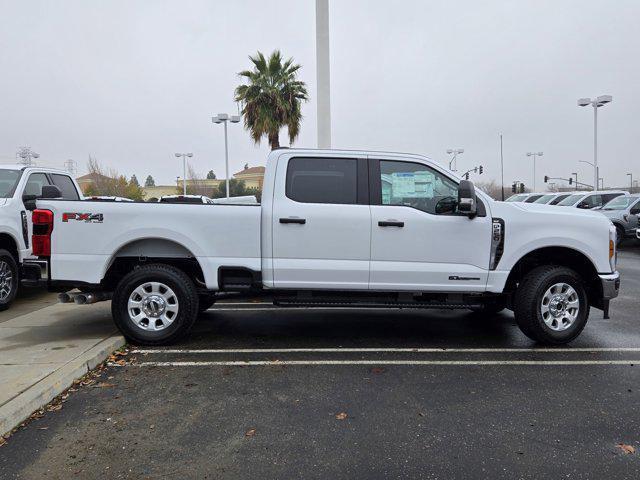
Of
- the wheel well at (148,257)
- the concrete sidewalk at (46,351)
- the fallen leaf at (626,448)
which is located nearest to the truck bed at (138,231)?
the wheel well at (148,257)

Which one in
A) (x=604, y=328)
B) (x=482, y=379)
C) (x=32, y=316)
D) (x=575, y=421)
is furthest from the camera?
(x=32, y=316)

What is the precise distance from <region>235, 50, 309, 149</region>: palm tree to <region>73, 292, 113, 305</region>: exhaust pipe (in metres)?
16.5

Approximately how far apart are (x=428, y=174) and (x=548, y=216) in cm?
139

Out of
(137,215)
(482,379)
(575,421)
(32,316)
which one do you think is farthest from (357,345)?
(32,316)

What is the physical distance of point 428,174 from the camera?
570 centimetres

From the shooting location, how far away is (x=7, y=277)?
7.48 metres

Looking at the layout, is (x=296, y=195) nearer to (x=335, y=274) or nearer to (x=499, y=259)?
(x=335, y=274)

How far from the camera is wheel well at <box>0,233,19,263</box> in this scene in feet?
24.7

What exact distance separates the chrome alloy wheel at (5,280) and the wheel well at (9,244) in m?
0.27

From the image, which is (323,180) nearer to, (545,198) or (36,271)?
(36,271)

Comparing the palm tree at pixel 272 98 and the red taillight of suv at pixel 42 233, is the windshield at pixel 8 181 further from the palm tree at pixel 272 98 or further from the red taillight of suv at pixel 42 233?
the palm tree at pixel 272 98

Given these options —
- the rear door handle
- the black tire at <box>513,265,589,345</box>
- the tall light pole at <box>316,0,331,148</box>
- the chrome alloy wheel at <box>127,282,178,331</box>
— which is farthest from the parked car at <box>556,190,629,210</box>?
the chrome alloy wheel at <box>127,282,178,331</box>

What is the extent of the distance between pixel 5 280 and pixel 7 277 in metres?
0.06

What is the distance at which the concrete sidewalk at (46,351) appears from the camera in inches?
157
